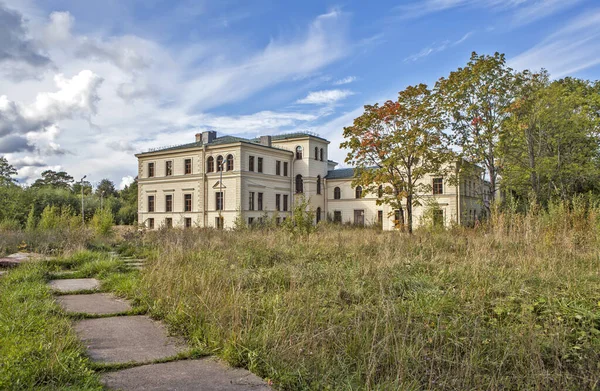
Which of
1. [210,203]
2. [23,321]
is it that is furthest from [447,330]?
[210,203]

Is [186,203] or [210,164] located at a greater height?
[210,164]

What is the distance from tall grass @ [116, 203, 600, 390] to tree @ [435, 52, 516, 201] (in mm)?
15700

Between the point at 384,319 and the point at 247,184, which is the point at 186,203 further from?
the point at 384,319

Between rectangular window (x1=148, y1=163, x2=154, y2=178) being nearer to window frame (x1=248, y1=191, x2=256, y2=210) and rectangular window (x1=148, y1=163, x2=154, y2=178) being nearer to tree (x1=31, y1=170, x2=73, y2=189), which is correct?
window frame (x1=248, y1=191, x2=256, y2=210)

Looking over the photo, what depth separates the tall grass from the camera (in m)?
3.15

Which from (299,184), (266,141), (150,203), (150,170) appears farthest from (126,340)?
(150,170)

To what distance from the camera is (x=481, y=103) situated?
21.5 metres

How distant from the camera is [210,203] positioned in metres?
Result: 39.3

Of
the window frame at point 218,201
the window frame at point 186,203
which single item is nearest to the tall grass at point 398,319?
the window frame at point 218,201

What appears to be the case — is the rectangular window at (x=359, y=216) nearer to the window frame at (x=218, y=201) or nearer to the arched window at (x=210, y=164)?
the window frame at (x=218, y=201)

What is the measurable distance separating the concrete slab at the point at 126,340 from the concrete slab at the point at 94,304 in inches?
14.0

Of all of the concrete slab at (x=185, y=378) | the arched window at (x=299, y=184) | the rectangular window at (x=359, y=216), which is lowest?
the concrete slab at (x=185, y=378)

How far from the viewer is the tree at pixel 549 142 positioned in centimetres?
2081

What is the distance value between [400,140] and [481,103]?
443cm
